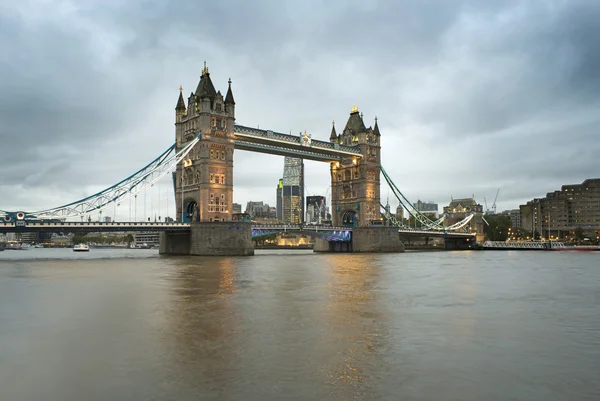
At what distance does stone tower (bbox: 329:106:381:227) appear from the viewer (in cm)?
9706

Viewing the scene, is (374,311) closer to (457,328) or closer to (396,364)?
(457,328)

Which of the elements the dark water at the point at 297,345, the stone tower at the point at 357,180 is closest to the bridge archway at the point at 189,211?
the stone tower at the point at 357,180

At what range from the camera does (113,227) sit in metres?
60.2

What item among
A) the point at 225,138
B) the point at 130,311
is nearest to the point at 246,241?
the point at 225,138

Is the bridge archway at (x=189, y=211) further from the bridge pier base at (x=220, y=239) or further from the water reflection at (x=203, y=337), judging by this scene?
the water reflection at (x=203, y=337)

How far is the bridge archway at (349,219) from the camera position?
9956cm

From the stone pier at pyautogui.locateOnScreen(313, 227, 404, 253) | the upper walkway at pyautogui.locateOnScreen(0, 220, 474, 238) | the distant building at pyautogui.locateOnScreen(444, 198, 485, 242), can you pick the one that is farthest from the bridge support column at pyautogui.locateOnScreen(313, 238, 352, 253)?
the distant building at pyautogui.locateOnScreen(444, 198, 485, 242)

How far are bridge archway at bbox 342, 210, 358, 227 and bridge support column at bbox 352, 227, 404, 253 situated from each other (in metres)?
5.50

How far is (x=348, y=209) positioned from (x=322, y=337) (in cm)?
8549

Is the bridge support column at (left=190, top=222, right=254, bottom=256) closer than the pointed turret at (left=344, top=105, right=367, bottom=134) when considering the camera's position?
Yes

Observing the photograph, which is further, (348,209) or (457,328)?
(348,209)

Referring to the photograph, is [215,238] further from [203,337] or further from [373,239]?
[203,337]

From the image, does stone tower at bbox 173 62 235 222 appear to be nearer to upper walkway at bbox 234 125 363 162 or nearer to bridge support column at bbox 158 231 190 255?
bridge support column at bbox 158 231 190 255

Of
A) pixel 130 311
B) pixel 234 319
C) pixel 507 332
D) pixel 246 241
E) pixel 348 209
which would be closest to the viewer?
pixel 507 332
